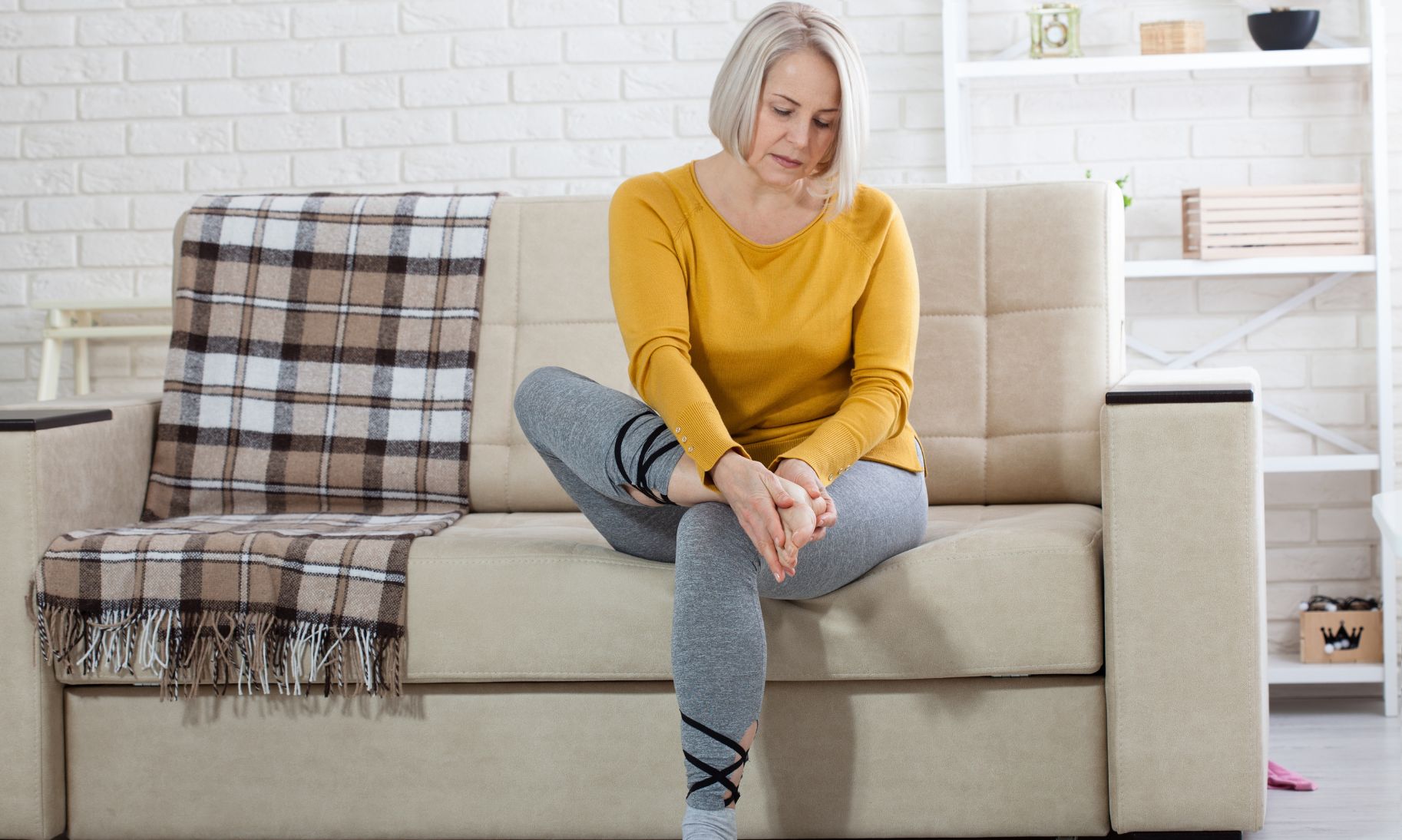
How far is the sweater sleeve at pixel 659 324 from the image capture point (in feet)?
5.28

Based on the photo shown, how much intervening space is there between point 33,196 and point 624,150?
1334 mm

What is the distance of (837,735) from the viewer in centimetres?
179

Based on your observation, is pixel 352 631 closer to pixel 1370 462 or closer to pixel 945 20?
pixel 945 20

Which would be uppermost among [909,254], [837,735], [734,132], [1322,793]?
[734,132]

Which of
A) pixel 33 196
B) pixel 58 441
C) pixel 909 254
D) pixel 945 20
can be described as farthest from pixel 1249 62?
pixel 33 196

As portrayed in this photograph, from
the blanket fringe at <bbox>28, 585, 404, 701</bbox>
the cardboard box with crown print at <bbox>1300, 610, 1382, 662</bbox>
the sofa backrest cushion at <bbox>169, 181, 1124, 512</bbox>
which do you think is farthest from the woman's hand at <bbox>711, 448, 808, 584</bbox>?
the cardboard box with crown print at <bbox>1300, 610, 1382, 662</bbox>

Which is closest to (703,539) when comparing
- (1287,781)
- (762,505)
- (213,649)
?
(762,505)

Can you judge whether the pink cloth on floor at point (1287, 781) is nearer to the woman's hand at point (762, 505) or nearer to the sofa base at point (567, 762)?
the sofa base at point (567, 762)

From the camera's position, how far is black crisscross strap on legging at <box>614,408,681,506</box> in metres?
1.63

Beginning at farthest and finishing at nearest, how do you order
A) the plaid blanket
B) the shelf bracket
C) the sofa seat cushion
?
the shelf bracket
the plaid blanket
the sofa seat cushion

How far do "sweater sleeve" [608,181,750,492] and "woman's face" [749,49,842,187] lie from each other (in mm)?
163

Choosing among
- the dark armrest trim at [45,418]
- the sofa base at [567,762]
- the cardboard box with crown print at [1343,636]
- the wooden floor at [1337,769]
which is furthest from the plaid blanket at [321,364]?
the cardboard box with crown print at [1343,636]

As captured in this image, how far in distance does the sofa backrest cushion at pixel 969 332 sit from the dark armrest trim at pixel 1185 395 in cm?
43

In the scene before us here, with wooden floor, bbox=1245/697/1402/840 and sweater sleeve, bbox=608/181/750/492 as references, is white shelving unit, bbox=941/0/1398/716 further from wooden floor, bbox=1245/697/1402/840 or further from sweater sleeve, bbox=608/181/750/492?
sweater sleeve, bbox=608/181/750/492
